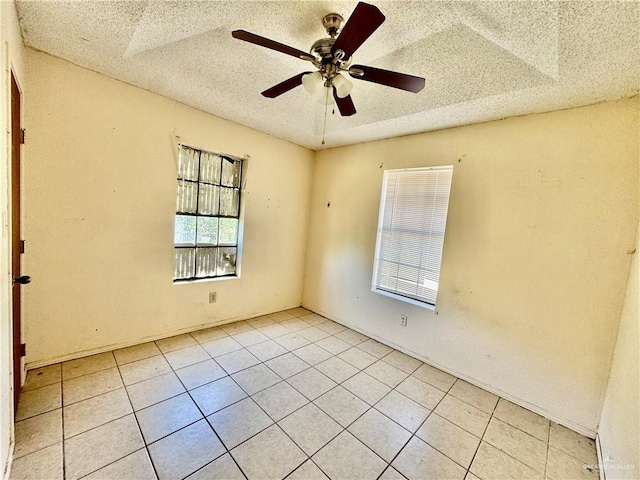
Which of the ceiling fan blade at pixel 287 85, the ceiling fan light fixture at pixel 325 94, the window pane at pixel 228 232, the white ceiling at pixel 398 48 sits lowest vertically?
the window pane at pixel 228 232

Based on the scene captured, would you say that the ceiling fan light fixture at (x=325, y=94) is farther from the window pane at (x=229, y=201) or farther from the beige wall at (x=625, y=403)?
the beige wall at (x=625, y=403)

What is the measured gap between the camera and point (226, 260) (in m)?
3.31

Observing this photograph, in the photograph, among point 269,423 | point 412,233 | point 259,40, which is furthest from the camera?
point 412,233

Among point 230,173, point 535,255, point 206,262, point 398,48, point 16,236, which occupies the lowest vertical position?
point 206,262

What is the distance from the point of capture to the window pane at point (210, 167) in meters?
2.96

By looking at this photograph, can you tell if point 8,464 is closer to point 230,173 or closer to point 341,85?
point 341,85

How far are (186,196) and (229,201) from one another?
52 cm

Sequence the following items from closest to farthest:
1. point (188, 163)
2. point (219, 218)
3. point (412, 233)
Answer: point (188, 163)
point (412, 233)
point (219, 218)

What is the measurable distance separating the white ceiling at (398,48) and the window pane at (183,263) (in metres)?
1.60

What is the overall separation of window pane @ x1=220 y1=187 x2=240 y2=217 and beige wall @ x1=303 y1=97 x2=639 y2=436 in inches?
79.0

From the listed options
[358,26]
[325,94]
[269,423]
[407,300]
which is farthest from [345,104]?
[269,423]

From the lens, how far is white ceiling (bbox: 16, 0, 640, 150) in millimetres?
1308

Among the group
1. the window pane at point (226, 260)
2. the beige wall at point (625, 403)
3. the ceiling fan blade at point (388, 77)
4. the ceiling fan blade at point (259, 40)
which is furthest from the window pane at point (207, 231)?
the beige wall at point (625, 403)

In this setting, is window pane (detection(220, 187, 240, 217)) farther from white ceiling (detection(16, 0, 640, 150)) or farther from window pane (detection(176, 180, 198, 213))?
white ceiling (detection(16, 0, 640, 150))
